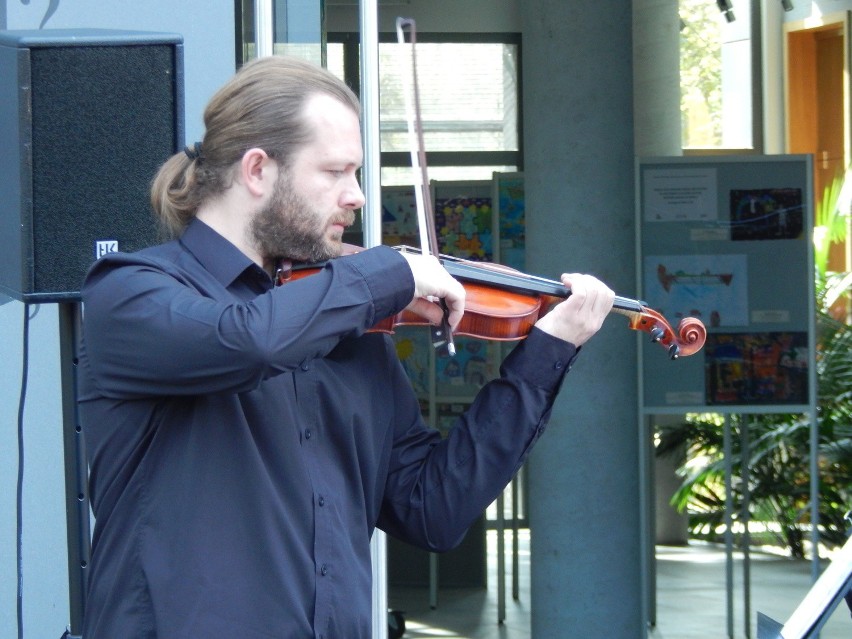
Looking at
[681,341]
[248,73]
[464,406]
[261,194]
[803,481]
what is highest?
[248,73]

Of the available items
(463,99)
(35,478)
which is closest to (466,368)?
(463,99)

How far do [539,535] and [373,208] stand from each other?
5.75ft

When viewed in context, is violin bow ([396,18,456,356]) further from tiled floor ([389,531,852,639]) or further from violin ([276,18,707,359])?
tiled floor ([389,531,852,639])

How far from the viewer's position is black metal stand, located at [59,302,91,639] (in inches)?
79.0

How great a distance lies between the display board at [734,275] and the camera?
4273mm

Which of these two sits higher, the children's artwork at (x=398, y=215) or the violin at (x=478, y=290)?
the children's artwork at (x=398, y=215)

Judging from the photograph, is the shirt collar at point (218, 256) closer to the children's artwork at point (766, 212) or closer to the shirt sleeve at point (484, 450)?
the shirt sleeve at point (484, 450)

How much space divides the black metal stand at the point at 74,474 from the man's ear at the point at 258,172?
2.06 feet

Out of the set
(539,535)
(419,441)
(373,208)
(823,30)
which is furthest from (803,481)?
(419,441)

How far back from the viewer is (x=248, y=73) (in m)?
1.55

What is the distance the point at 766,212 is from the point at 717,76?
4513 mm

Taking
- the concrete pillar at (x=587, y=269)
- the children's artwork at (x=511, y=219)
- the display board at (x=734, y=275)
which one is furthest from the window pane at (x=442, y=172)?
the concrete pillar at (x=587, y=269)

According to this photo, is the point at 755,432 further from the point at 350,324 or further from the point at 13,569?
the point at 350,324

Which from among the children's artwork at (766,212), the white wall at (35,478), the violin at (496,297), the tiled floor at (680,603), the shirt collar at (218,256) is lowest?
the tiled floor at (680,603)
